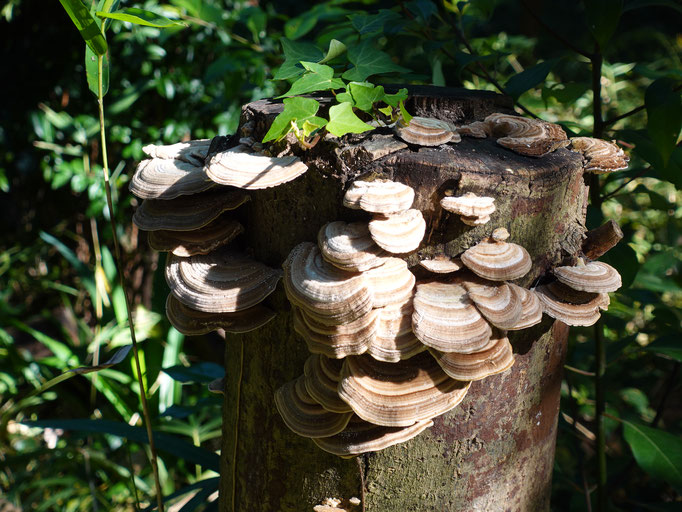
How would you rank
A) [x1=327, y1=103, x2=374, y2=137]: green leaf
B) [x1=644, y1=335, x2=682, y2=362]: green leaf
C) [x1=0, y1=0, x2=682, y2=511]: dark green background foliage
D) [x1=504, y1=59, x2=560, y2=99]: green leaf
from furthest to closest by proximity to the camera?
[x1=0, y1=0, x2=682, y2=511]: dark green background foliage
[x1=644, y1=335, x2=682, y2=362]: green leaf
[x1=504, y1=59, x2=560, y2=99]: green leaf
[x1=327, y1=103, x2=374, y2=137]: green leaf

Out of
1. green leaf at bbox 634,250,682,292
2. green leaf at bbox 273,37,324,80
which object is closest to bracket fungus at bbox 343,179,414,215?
green leaf at bbox 273,37,324,80

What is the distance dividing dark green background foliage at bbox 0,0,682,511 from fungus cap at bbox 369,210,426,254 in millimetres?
576

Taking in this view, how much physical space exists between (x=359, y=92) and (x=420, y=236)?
1.15 feet

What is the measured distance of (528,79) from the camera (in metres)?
1.63

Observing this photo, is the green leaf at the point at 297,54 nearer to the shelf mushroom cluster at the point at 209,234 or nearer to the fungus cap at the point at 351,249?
the shelf mushroom cluster at the point at 209,234

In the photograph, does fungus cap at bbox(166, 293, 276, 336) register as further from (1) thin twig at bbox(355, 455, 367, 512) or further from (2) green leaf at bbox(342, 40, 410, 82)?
(2) green leaf at bbox(342, 40, 410, 82)

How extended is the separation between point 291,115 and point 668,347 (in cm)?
147

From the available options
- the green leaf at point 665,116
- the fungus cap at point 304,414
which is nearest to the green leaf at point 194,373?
the fungus cap at point 304,414

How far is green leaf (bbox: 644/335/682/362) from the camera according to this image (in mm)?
1766

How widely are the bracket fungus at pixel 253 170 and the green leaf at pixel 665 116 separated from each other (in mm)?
840

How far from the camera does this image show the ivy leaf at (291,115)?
1.10 m

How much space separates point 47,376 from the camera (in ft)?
12.3

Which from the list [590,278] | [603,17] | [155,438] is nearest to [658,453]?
[590,278]

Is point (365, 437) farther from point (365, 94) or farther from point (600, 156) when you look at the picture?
point (600, 156)
